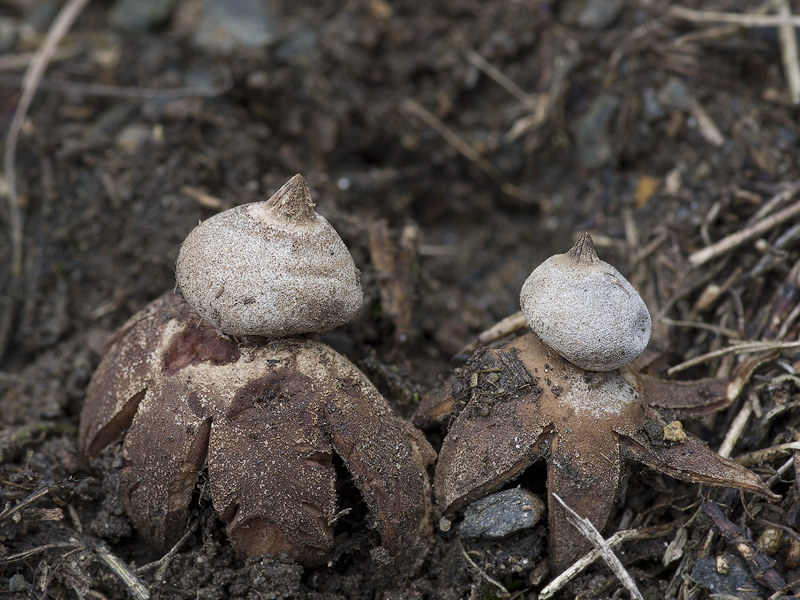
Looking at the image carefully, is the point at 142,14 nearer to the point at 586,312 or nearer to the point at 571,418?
the point at 586,312

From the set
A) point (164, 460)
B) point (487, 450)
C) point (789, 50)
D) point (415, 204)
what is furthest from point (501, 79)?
point (164, 460)

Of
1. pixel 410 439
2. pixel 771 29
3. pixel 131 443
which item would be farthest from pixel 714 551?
pixel 771 29

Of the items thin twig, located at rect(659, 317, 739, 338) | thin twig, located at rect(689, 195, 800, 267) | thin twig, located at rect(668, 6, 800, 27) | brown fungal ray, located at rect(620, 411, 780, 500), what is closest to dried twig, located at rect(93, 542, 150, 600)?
brown fungal ray, located at rect(620, 411, 780, 500)

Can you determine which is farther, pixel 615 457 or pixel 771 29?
pixel 771 29

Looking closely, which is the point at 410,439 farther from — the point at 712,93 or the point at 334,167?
the point at 712,93

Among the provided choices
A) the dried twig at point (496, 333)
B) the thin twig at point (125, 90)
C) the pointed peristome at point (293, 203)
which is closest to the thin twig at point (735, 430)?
the dried twig at point (496, 333)
